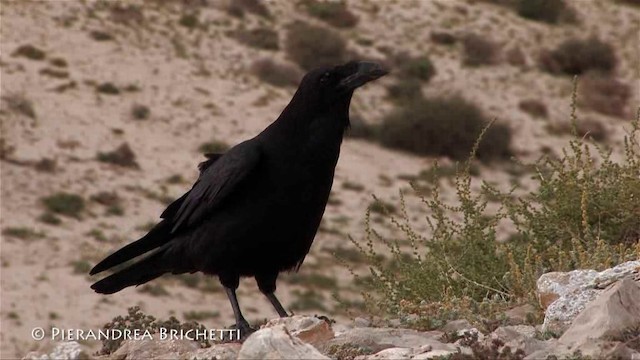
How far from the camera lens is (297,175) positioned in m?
5.82

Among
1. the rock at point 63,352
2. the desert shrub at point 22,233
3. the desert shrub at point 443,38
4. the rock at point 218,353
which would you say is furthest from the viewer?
the desert shrub at point 443,38

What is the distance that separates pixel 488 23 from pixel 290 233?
32.8 meters

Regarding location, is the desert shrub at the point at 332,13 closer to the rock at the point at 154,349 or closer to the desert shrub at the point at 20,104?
the desert shrub at the point at 20,104

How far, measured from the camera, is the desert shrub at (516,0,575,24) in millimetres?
38969

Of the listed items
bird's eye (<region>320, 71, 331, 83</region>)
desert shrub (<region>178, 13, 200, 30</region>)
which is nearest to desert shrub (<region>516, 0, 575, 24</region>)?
desert shrub (<region>178, 13, 200, 30</region>)

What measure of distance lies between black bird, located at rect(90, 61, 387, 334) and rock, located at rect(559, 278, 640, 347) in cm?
173

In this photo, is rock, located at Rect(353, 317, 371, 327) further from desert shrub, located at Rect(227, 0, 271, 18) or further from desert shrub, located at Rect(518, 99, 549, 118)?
desert shrub, located at Rect(227, 0, 271, 18)

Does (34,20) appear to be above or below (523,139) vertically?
above

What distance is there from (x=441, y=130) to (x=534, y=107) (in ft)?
7.92

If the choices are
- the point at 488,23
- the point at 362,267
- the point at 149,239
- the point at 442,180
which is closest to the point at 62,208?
the point at 362,267

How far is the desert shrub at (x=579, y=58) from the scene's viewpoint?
35.2 metres

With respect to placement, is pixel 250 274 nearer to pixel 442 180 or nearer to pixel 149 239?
pixel 149 239

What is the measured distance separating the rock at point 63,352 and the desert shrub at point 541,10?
117 ft

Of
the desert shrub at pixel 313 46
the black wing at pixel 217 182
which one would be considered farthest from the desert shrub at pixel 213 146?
the black wing at pixel 217 182
